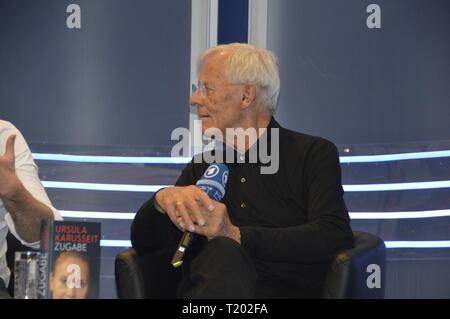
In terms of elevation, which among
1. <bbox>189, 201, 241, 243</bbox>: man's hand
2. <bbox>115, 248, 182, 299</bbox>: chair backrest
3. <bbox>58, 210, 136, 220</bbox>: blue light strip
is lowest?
<bbox>58, 210, 136, 220</bbox>: blue light strip

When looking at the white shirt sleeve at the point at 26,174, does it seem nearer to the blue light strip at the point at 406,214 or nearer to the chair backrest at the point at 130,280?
the chair backrest at the point at 130,280

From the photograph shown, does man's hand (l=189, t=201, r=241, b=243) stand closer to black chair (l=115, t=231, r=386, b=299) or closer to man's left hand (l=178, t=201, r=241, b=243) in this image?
man's left hand (l=178, t=201, r=241, b=243)

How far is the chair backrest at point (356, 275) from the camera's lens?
2.11m

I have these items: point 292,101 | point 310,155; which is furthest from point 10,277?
point 292,101

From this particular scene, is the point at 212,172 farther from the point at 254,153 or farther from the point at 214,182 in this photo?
the point at 254,153

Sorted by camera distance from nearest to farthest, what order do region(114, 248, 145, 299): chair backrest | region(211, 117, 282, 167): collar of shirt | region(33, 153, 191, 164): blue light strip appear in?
region(114, 248, 145, 299): chair backrest < region(211, 117, 282, 167): collar of shirt < region(33, 153, 191, 164): blue light strip

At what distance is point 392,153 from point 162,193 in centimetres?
191

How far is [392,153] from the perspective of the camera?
3.78 meters

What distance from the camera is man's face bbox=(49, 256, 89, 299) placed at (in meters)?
1.69

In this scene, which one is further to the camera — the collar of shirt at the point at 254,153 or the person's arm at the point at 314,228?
the collar of shirt at the point at 254,153

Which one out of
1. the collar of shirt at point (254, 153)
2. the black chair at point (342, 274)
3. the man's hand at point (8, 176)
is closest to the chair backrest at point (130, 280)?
the black chair at point (342, 274)

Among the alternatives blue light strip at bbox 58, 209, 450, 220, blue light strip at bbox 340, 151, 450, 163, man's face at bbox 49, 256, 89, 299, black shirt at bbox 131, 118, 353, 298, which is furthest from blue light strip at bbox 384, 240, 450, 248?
man's face at bbox 49, 256, 89, 299

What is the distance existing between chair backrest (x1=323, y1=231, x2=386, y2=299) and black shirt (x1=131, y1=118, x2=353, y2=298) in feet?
0.28

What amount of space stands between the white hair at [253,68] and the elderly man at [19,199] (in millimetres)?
803
